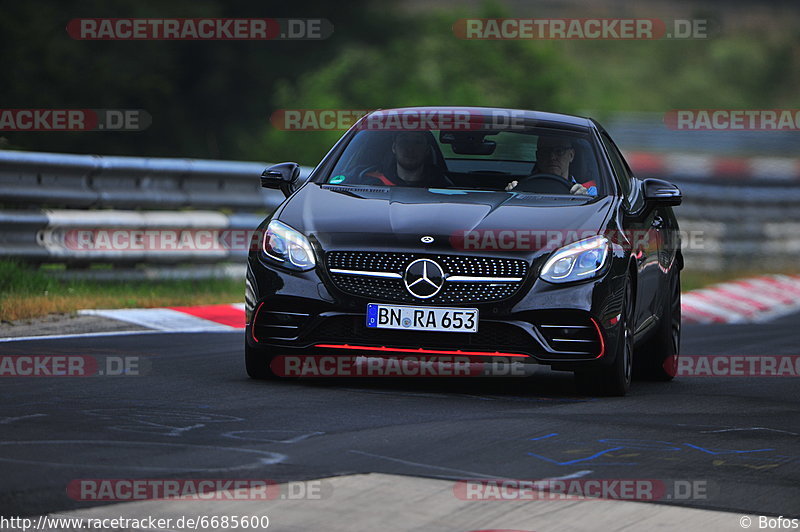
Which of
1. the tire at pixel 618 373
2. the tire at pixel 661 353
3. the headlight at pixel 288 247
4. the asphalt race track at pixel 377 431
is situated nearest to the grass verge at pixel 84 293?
the asphalt race track at pixel 377 431

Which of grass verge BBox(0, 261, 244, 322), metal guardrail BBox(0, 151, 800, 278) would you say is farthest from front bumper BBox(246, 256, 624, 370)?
→ metal guardrail BBox(0, 151, 800, 278)

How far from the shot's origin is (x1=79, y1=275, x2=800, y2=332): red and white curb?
1163 centimetres

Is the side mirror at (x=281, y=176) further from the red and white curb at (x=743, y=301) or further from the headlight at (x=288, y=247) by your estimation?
the red and white curb at (x=743, y=301)

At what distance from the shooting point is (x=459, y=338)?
26.6ft

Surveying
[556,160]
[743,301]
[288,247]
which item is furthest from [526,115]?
[743,301]

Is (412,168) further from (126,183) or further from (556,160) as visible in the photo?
(126,183)

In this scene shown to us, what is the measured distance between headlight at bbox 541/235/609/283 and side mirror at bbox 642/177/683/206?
1168 mm

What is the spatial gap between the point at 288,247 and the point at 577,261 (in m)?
1.45

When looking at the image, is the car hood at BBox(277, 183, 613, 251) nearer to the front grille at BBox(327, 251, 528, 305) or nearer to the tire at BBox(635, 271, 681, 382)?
the front grille at BBox(327, 251, 528, 305)

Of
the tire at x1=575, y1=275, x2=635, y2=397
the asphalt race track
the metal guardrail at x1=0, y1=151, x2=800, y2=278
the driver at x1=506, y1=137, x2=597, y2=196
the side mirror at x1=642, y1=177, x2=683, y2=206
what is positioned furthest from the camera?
the metal guardrail at x1=0, y1=151, x2=800, y2=278

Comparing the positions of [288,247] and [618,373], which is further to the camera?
[618,373]

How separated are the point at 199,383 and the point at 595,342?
1.97m

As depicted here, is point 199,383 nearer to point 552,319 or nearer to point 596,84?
point 552,319

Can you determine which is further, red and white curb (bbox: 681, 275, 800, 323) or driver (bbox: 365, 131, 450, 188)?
red and white curb (bbox: 681, 275, 800, 323)
